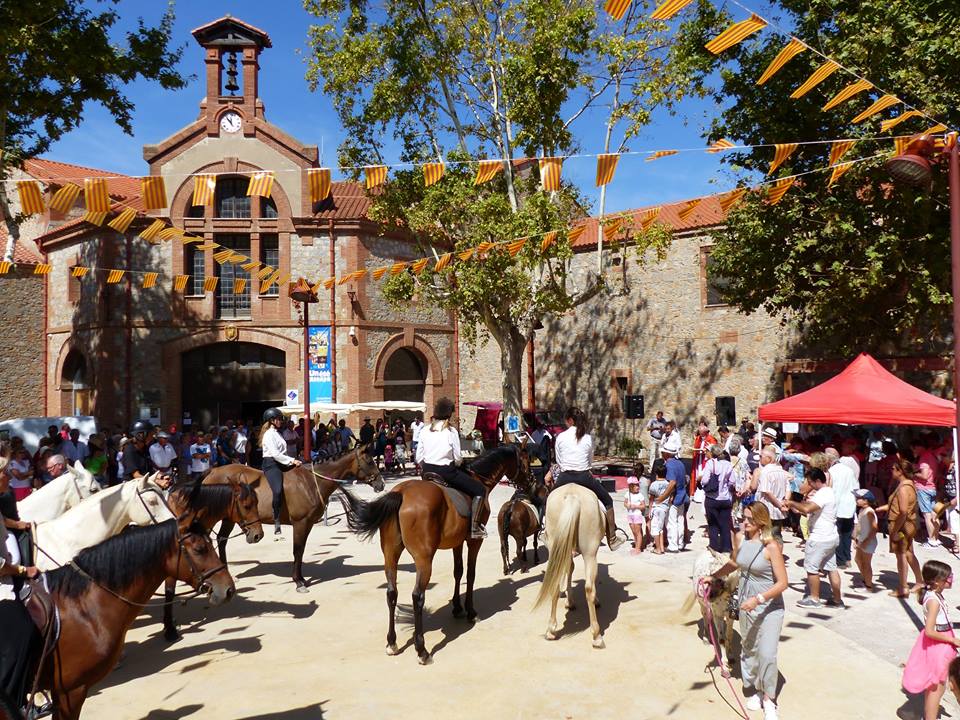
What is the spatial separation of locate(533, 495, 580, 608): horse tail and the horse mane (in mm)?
3861

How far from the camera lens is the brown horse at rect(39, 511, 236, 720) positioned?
4.52m

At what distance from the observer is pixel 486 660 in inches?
272

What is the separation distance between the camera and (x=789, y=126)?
1708cm

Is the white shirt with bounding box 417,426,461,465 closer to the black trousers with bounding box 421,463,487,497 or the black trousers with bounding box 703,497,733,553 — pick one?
the black trousers with bounding box 421,463,487,497

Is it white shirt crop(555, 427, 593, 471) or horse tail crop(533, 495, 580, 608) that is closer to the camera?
horse tail crop(533, 495, 580, 608)

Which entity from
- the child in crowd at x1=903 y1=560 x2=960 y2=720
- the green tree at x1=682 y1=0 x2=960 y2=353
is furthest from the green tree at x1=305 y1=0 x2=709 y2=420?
the child in crowd at x1=903 y1=560 x2=960 y2=720

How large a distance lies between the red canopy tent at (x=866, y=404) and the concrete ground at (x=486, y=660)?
4.06 meters

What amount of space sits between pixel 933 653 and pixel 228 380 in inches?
945

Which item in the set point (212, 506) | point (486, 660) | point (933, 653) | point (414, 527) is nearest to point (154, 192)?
point (212, 506)

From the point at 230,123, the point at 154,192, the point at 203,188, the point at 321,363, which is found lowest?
the point at 321,363

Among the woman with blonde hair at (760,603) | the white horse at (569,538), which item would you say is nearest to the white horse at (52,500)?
the white horse at (569,538)

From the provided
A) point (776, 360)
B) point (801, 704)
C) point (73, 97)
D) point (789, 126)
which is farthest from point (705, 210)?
point (801, 704)

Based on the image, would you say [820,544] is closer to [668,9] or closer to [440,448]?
[440,448]

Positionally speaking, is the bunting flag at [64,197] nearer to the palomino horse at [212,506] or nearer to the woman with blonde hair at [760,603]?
the palomino horse at [212,506]
